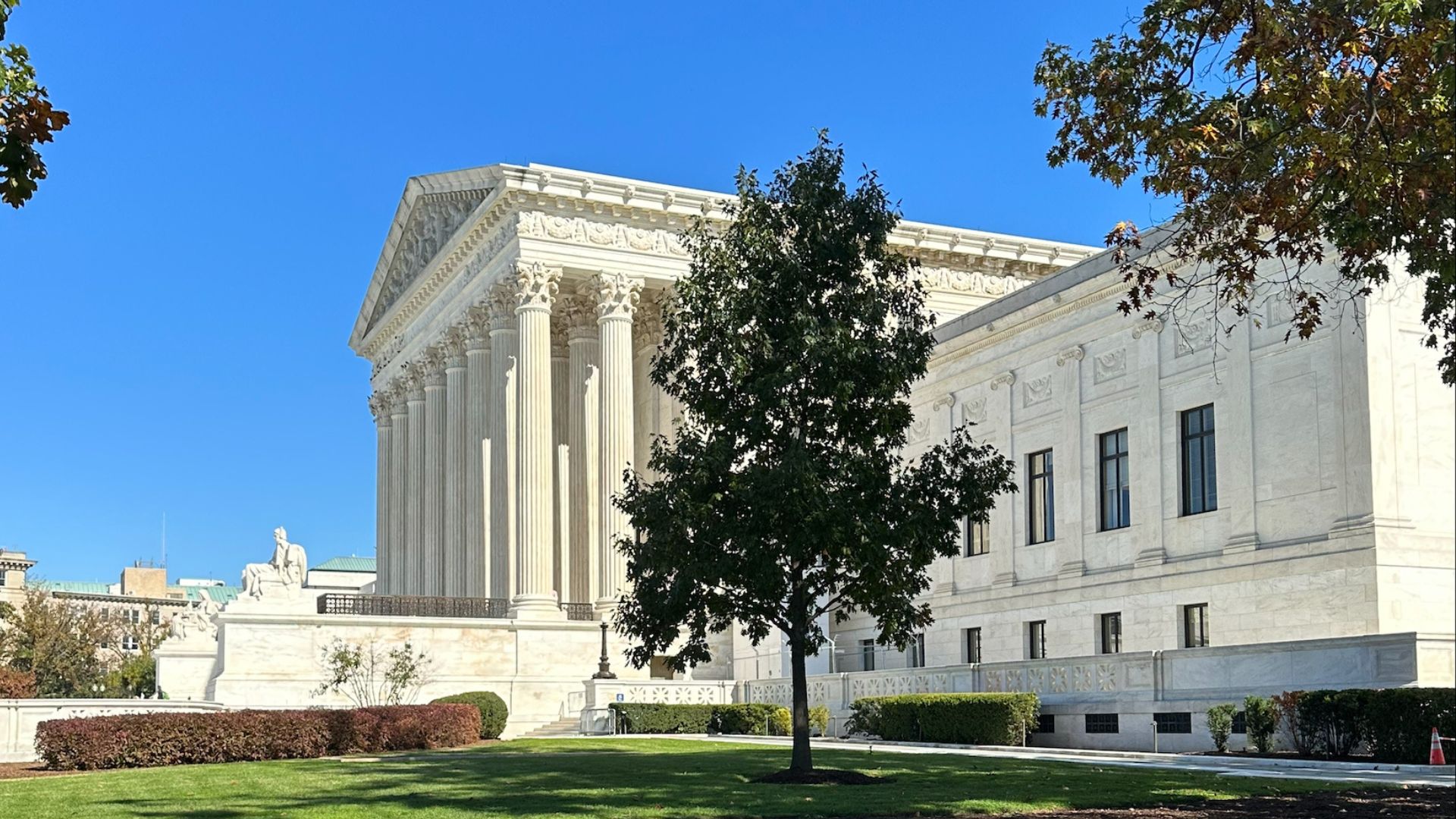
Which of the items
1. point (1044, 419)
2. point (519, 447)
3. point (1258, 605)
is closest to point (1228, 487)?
point (1258, 605)

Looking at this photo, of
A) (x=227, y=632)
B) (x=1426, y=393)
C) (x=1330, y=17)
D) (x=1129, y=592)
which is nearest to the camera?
(x=1330, y=17)

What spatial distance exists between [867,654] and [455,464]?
24391 mm

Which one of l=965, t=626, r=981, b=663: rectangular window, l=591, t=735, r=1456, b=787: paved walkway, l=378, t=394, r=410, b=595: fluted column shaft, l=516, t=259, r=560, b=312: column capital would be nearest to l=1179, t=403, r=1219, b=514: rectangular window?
l=591, t=735, r=1456, b=787: paved walkway

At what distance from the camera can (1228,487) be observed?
35.8 meters

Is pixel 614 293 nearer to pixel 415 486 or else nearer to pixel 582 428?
pixel 582 428

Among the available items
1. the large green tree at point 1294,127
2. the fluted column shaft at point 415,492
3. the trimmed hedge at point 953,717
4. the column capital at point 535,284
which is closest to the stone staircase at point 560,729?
the trimmed hedge at point 953,717

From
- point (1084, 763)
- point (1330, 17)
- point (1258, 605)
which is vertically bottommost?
point (1084, 763)

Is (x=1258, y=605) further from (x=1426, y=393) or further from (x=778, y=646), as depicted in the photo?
(x=778, y=646)

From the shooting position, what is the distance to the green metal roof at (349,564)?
15810cm

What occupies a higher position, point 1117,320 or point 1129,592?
point 1117,320

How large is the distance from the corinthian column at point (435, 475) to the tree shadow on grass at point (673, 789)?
43.1 meters

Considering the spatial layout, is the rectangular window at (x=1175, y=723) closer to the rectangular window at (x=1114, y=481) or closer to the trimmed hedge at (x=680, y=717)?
the rectangular window at (x=1114, y=481)

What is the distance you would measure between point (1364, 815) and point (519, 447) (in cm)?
4542

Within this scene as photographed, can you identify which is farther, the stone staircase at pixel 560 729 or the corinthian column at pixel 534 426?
the corinthian column at pixel 534 426
